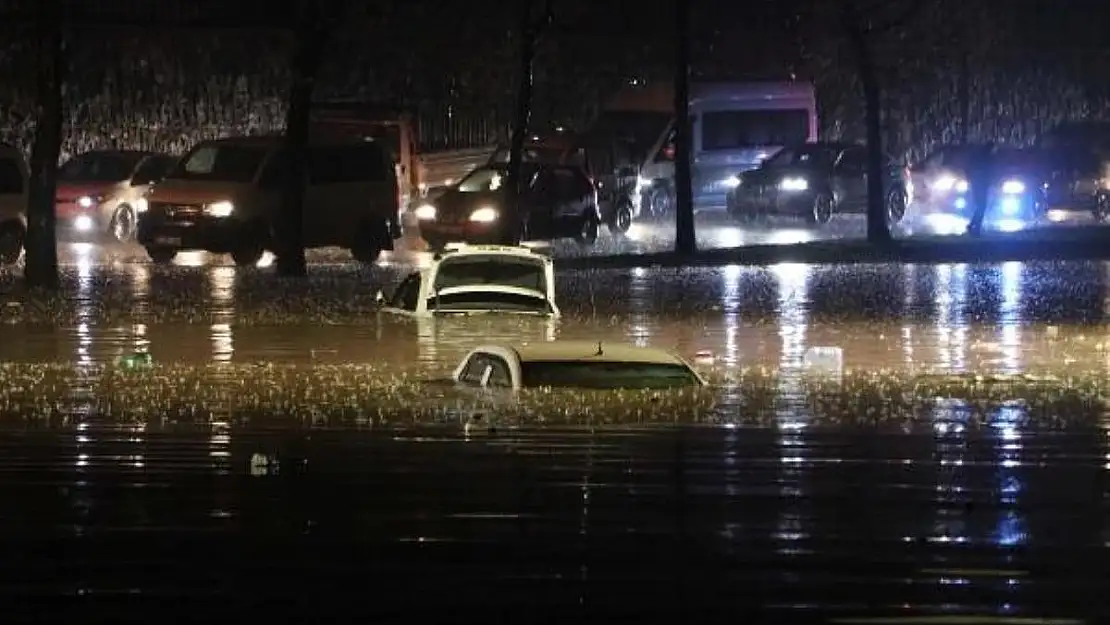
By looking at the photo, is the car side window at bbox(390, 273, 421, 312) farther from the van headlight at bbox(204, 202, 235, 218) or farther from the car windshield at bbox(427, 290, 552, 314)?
the van headlight at bbox(204, 202, 235, 218)

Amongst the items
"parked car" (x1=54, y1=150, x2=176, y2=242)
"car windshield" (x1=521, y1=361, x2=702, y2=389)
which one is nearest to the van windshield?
"parked car" (x1=54, y1=150, x2=176, y2=242)

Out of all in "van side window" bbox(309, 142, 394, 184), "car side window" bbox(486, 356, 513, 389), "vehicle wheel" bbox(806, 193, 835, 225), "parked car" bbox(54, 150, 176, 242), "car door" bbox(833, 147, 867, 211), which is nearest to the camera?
"car side window" bbox(486, 356, 513, 389)

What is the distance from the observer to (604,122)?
44938 millimetres

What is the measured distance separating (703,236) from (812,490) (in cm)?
2834

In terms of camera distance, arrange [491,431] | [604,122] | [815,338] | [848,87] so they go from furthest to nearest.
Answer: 1. [848,87]
2. [604,122]
3. [815,338]
4. [491,431]

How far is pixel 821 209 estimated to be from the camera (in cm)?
4334

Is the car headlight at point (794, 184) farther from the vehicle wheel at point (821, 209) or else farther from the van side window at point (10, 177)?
the van side window at point (10, 177)

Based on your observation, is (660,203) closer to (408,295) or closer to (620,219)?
(620,219)

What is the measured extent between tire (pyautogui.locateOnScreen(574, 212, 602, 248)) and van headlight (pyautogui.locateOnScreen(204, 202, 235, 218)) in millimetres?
7045

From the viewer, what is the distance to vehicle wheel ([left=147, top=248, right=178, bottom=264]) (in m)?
34.0

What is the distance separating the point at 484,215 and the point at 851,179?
9.35 metres

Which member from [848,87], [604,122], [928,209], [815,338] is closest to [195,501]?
[815,338]

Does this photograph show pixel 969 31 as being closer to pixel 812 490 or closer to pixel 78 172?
pixel 78 172

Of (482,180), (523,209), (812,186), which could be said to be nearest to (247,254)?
(482,180)
